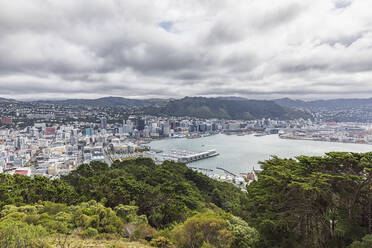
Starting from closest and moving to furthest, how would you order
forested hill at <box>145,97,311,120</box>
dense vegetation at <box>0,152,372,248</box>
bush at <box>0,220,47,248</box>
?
bush at <box>0,220,47,248</box>, dense vegetation at <box>0,152,372,248</box>, forested hill at <box>145,97,311,120</box>

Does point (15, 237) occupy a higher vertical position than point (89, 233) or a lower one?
higher

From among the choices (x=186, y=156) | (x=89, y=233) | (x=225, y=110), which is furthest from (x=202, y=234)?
(x=225, y=110)

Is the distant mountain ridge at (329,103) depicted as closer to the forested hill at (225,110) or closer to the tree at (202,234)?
the forested hill at (225,110)

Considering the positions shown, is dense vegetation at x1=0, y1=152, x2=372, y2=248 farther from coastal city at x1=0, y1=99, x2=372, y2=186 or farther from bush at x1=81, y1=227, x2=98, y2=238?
coastal city at x1=0, y1=99, x2=372, y2=186

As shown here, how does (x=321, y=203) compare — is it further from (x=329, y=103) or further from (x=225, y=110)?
(x=329, y=103)

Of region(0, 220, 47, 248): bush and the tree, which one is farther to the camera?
the tree

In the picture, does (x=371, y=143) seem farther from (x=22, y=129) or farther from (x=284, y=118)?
(x=22, y=129)

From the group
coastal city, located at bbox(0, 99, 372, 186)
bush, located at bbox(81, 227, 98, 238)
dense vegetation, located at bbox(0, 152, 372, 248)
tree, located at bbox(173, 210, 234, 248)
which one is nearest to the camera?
dense vegetation, located at bbox(0, 152, 372, 248)

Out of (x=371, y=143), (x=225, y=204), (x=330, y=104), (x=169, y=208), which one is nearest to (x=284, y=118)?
(x=371, y=143)

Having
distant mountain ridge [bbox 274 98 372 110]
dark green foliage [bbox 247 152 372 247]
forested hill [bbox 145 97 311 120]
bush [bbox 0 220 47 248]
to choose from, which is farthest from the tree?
distant mountain ridge [bbox 274 98 372 110]
